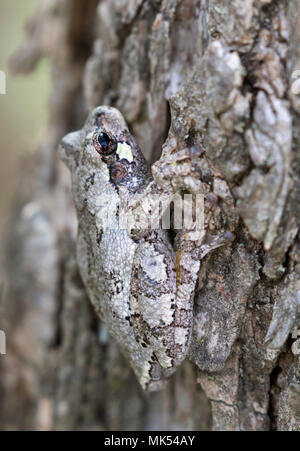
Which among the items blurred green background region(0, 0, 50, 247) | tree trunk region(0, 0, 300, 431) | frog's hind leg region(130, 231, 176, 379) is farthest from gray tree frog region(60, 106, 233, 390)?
blurred green background region(0, 0, 50, 247)

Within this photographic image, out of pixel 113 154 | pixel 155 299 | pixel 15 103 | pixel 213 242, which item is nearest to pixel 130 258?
pixel 155 299

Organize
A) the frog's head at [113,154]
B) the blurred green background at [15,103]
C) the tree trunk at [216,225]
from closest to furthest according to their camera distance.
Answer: the tree trunk at [216,225], the frog's head at [113,154], the blurred green background at [15,103]

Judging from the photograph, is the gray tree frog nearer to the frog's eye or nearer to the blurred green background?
the frog's eye

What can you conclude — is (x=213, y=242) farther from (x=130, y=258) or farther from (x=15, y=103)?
(x=15, y=103)

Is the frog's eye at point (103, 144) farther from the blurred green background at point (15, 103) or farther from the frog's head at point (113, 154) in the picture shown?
the blurred green background at point (15, 103)

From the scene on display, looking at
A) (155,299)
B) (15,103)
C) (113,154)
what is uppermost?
(15,103)

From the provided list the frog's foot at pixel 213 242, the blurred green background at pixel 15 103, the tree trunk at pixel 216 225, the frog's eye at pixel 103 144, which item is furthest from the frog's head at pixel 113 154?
the blurred green background at pixel 15 103
